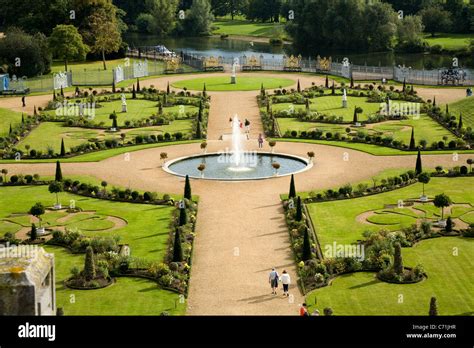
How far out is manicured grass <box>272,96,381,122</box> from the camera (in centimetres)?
9647

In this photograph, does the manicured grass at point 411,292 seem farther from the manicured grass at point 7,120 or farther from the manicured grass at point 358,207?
the manicured grass at point 7,120

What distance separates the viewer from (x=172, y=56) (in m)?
150

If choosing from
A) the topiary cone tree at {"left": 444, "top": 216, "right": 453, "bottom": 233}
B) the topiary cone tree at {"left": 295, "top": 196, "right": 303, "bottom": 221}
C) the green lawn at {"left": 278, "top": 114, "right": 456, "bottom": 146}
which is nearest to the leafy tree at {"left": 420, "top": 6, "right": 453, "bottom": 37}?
the green lawn at {"left": 278, "top": 114, "right": 456, "bottom": 146}

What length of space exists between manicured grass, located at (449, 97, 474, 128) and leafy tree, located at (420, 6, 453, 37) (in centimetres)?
8012

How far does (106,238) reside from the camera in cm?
4950

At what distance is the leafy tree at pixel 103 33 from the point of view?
455 feet

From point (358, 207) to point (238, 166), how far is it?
16038 mm

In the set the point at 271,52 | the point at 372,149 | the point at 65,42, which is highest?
the point at 65,42

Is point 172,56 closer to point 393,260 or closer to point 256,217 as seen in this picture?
point 256,217

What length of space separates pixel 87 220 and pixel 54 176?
13885 millimetres

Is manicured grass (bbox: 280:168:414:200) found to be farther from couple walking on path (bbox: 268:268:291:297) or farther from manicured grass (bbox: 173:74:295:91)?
manicured grass (bbox: 173:74:295:91)

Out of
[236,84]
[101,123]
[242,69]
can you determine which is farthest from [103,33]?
[101,123]

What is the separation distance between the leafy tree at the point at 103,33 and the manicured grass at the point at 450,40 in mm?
62509

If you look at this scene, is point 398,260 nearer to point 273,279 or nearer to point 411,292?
point 411,292
